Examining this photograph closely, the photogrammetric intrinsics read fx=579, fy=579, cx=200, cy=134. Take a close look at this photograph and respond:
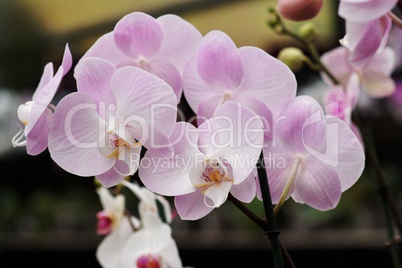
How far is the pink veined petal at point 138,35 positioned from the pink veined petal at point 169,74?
0.01 m

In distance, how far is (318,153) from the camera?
0.31 m

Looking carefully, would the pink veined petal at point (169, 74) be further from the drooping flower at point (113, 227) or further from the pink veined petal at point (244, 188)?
the drooping flower at point (113, 227)

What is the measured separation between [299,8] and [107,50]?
0.11 m

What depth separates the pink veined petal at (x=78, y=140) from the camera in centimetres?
29

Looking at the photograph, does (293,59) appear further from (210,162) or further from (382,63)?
(210,162)

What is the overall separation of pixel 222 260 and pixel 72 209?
1.99 ft

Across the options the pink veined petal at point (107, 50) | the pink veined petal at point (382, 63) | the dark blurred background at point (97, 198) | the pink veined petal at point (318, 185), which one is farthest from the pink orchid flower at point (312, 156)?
the dark blurred background at point (97, 198)

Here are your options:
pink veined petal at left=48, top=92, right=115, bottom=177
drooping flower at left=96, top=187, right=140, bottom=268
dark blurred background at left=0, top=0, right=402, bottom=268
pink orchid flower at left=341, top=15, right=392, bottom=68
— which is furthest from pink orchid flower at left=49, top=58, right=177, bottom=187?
dark blurred background at left=0, top=0, right=402, bottom=268

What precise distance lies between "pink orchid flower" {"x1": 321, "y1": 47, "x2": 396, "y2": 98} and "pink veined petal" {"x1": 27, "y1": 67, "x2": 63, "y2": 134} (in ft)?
0.90

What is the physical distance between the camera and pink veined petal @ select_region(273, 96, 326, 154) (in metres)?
0.29

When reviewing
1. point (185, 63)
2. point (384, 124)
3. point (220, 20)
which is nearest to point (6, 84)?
point (220, 20)

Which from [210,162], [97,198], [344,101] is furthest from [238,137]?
[97,198]

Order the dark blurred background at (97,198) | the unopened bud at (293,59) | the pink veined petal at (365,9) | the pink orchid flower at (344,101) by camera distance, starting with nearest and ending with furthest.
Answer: the pink veined petal at (365,9) < the pink orchid flower at (344,101) < the unopened bud at (293,59) < the dark blurred background at (97,198)

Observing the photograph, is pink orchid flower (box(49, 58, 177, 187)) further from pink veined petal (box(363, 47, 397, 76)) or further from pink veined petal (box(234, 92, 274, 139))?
pink veined petal (box(363, 47, 397, 76))
